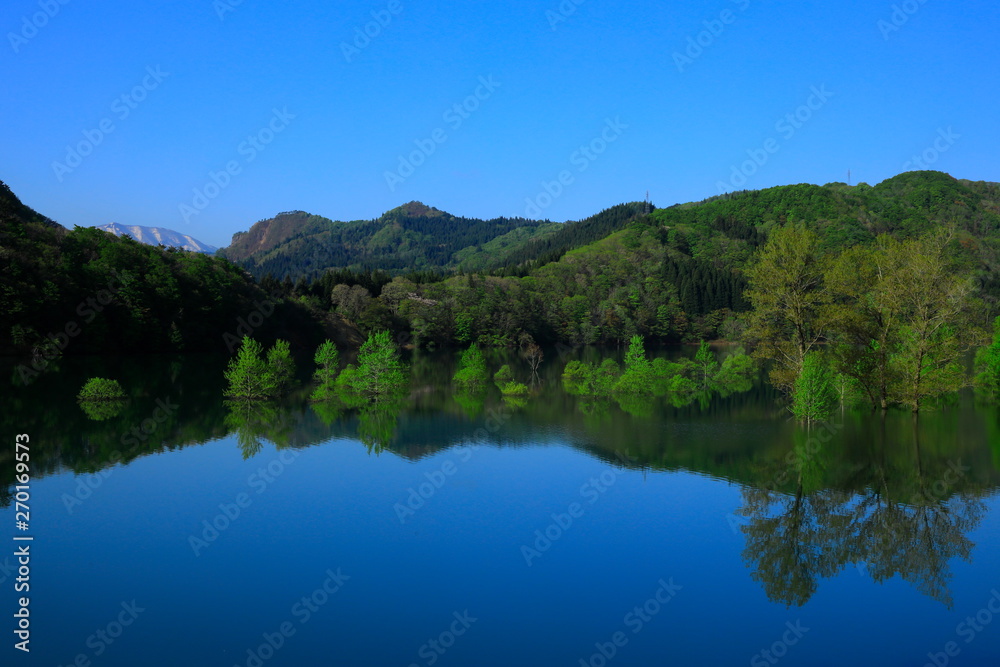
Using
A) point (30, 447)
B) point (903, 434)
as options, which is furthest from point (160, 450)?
point (903, 434)

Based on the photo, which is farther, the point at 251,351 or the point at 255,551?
the point at 251,351

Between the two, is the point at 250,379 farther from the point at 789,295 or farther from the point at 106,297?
the point at 106,297

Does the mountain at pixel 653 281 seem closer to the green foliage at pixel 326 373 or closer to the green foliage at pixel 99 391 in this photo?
the green foliage at pixel 326 373

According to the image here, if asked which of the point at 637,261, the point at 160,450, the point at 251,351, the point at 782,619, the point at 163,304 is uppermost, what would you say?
the point at 637,261

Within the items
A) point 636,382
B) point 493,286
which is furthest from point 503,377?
point 493,286

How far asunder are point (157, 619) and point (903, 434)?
2968 centimetres

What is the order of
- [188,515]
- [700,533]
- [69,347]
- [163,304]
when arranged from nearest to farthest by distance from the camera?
[700,533] → [188,515] → [69,347] → [163,304]

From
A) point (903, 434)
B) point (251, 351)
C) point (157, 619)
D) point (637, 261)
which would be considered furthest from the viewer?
point (637, 261)

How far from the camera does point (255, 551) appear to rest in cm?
1711

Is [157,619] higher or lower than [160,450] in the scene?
lower

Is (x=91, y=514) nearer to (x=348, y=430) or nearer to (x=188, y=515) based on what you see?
(x=188, y=515)

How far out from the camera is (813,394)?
1309 inches

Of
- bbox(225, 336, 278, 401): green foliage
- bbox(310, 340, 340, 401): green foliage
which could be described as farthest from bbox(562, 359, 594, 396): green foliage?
bbox(225, 336, 278, 401): green foliage

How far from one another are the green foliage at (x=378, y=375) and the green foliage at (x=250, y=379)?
19.0 ft
